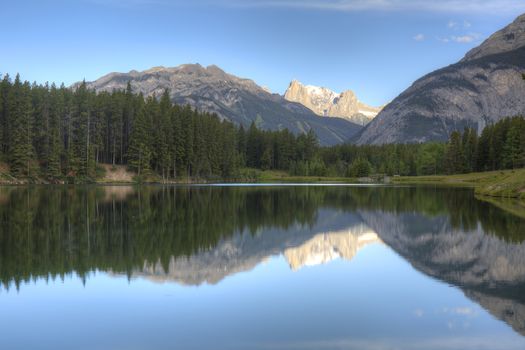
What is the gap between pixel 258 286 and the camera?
1948 centimetres

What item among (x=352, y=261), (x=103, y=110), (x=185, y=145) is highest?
(x=103, y=110)

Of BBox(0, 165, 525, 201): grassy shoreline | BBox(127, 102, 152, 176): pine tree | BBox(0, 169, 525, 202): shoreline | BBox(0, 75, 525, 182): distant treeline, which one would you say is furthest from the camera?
BBox(127, 102, 152, 176): pine tree

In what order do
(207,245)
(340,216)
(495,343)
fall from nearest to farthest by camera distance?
1. (495,343)
2. (207,245)
3. (340,216)

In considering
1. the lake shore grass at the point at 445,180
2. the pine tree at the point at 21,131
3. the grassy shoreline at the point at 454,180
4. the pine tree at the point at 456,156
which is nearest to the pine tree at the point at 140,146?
the lake shore grass at the point at 445,180

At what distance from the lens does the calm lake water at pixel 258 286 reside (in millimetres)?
13555

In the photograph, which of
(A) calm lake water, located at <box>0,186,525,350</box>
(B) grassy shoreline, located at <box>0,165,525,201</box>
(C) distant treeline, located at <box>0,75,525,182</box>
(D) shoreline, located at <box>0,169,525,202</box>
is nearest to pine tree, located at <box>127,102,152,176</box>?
(C) distant treeline, located at <box>0,75,525,182</box>

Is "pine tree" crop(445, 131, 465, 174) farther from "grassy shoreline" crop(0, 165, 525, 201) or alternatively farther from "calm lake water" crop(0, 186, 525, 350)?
"calm lake water" crop(0, 186, 525, 350)

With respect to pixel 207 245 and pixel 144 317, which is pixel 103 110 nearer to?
pixel 207 245

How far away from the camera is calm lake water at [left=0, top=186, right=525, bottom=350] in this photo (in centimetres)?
1355

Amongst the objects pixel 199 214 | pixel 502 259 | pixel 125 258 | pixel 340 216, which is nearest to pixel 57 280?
pixel 125 258

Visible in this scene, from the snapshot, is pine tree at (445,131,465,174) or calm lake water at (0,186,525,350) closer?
calm lake water at (0,186,525,350)

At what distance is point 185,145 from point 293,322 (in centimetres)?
14292

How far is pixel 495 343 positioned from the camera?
42.9ft

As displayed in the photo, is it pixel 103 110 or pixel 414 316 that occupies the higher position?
pixel 103 110
